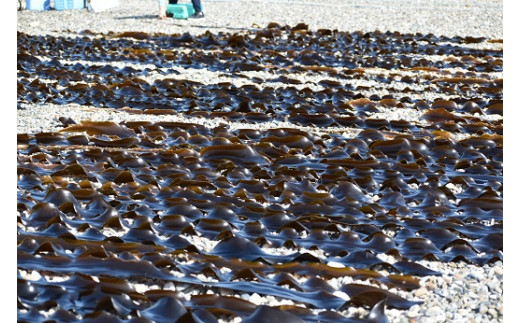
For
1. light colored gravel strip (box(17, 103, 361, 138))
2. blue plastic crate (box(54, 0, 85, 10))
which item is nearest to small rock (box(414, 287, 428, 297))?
light colored gravel strip (box(17, 103, 361, 138))

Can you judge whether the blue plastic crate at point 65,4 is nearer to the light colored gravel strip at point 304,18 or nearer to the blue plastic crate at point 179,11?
the light colored gravel strip at point 304,18

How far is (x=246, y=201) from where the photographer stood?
3605 millimetres

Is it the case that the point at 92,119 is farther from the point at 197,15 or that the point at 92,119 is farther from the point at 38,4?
the point at 38,4

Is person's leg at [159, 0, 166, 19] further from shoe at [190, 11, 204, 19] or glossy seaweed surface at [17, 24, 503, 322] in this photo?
glossy seaweed surface at [17, 24, 503, 322]

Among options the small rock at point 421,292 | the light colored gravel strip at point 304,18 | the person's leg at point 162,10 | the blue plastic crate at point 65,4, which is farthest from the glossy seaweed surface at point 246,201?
the blue plastic crate at point 65,4

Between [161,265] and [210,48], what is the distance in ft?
25.9

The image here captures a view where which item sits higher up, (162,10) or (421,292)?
(162,10)

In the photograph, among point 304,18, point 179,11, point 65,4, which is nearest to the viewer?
point 179,11

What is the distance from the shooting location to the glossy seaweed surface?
257 centimetres

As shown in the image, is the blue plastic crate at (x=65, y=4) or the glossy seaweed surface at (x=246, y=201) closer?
the glossy seaweed surface at (x=246, y=201)

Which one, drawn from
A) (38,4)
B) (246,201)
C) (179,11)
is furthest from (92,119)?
(38,4)

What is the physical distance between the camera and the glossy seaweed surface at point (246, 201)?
8.44 ft
